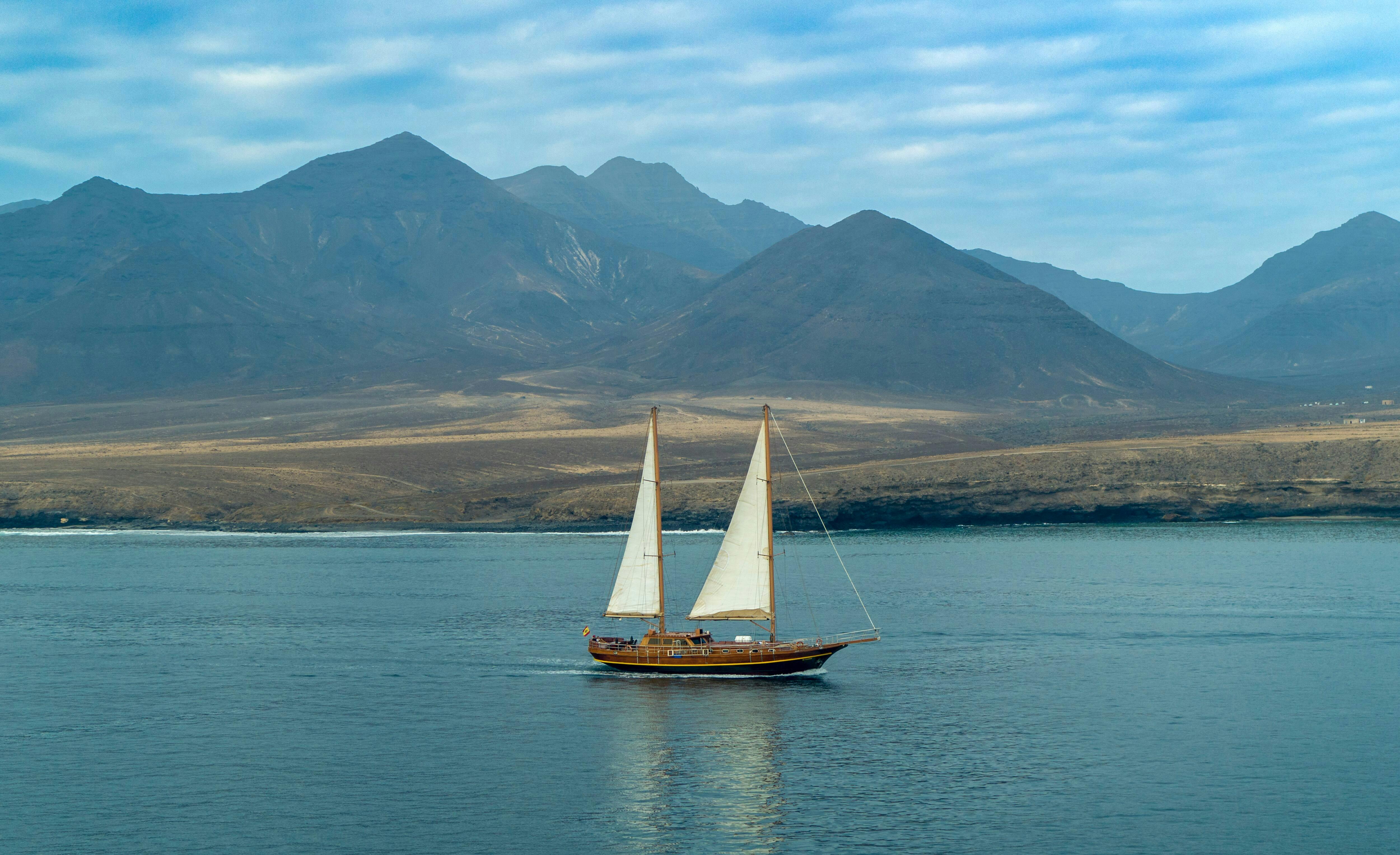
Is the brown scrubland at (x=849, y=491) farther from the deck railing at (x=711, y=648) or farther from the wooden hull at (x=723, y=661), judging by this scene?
the wooden hull at (x=723, y=661)

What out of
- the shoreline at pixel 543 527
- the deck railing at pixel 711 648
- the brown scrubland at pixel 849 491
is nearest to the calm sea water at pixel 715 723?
the deck railing at pixel 711 648

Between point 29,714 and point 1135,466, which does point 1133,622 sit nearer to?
point 29,714

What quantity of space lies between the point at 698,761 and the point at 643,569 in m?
16.1

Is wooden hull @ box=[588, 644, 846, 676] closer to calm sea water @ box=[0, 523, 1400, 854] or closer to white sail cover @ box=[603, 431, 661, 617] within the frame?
calm sea water @ box=[0, 523, 1400, 854]

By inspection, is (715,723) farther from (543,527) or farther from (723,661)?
(543,527)

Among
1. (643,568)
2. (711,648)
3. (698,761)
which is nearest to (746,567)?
(711,648)

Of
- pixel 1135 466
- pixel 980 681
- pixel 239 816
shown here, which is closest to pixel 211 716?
pixel 239 816

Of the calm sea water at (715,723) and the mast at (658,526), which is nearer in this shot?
the calm sea water at (715,723)

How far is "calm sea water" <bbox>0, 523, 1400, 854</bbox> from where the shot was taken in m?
45.3

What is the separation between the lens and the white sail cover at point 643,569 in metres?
67.6

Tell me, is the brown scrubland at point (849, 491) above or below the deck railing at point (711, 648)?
above

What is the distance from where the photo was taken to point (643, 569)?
67.8 m

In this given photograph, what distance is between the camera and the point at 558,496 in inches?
6417

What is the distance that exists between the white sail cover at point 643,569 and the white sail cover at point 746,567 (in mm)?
2984
